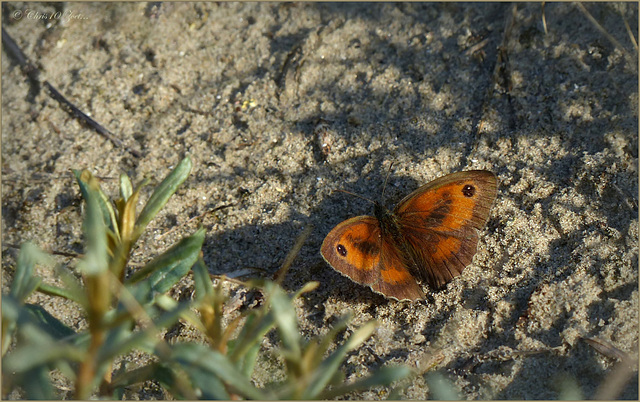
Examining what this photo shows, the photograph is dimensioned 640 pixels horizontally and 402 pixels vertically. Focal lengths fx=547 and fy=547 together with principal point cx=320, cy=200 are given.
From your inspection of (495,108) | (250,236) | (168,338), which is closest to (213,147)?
(250,236)

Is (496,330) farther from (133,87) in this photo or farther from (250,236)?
(133,87)

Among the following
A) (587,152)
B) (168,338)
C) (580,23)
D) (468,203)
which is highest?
(580,23)

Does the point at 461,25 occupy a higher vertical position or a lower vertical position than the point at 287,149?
higher

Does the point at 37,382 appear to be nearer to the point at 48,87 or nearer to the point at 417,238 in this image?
the point at 417,238

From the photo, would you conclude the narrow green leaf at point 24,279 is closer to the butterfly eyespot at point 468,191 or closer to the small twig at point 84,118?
the small twig at point 84,118

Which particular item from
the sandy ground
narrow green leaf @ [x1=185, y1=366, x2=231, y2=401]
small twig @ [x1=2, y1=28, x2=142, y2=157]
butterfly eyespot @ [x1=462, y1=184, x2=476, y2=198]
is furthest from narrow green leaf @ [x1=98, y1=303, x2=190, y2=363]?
small twig @ [x1=2, y1=28, x2=142, y2=157]

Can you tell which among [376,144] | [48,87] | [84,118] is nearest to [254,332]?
[376,144]

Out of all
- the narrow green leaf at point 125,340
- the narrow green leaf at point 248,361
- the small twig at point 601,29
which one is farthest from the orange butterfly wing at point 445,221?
the narrow green leaf at point 125,340
